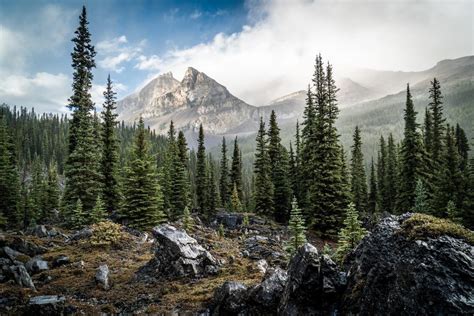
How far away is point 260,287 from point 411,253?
459 centimetres

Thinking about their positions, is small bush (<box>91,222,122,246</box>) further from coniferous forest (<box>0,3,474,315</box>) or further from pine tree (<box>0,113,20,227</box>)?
pine tree (<box>0,113,20,227</box>)

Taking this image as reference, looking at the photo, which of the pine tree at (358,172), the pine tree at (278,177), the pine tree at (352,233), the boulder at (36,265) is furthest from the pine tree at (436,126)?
the boulder at (36,265)

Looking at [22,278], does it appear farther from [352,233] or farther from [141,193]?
[141,193]

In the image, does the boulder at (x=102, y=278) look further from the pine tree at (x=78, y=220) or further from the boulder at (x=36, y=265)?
the pine tree at (x=78, y=220)

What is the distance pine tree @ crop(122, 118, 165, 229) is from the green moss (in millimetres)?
23538

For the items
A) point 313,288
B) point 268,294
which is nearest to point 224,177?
point 268,294

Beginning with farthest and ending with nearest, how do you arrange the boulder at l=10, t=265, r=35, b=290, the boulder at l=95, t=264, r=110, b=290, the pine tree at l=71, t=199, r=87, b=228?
1. the pine tree at l=71, t=199, r=87, b=228
2. the boulder at l=95, t=264, r=110, b=290
3. the boulder at l=10, t=265, r=35, b=290

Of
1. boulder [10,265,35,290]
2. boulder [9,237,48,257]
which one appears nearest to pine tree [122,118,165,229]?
boulder [9,237,48,257]

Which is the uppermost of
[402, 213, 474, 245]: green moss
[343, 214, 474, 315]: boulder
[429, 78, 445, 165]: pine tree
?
[429, 78, 445, 165]: pine tree

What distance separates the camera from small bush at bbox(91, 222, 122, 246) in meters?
19.4

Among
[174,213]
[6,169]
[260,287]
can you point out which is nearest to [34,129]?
[6,169]

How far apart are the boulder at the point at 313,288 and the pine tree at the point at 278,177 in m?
39.0

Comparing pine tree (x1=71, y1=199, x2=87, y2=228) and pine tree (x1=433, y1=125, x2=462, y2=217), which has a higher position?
pine tree (x1=433, y1=125, x2=462, y2=217)

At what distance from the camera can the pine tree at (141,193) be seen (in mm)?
27219
